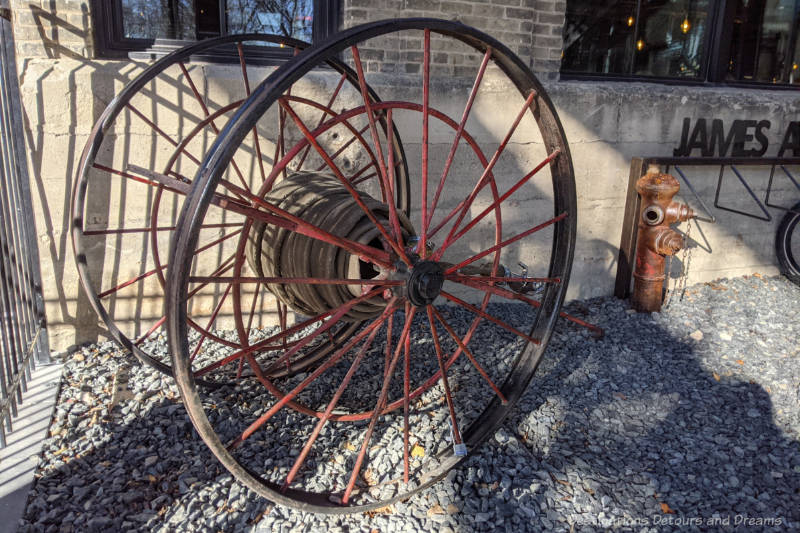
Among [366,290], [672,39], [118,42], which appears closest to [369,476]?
[366,290]

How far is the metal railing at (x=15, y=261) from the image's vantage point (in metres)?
2.50

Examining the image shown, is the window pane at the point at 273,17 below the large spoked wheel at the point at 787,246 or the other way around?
the other way around

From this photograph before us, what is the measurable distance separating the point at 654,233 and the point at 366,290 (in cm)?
258

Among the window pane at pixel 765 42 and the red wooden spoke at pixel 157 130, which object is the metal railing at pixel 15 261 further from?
the window pane at pixel 765 42

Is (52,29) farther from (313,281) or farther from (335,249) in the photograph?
(313,281)

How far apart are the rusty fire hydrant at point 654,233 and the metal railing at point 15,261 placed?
3740 mm

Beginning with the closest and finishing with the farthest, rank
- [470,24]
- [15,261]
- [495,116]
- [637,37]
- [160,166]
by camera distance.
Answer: [15,261], [160,166], [470,24], [495,116], [637,37]

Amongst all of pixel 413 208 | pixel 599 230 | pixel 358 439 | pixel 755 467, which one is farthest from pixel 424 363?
pixel 599 230

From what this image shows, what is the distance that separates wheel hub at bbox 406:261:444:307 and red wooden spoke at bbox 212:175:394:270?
88 millimetres

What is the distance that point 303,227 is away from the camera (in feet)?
5.62

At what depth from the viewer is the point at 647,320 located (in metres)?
3.96

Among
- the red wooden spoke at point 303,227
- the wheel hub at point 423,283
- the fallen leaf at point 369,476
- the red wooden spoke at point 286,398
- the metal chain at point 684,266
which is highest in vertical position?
the red wooden spoke at point 303,227

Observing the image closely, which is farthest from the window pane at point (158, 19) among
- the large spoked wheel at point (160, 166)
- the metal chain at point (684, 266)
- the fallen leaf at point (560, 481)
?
the metal chain at point (684, 266)

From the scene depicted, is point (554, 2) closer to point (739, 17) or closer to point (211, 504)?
point (739, 17)
